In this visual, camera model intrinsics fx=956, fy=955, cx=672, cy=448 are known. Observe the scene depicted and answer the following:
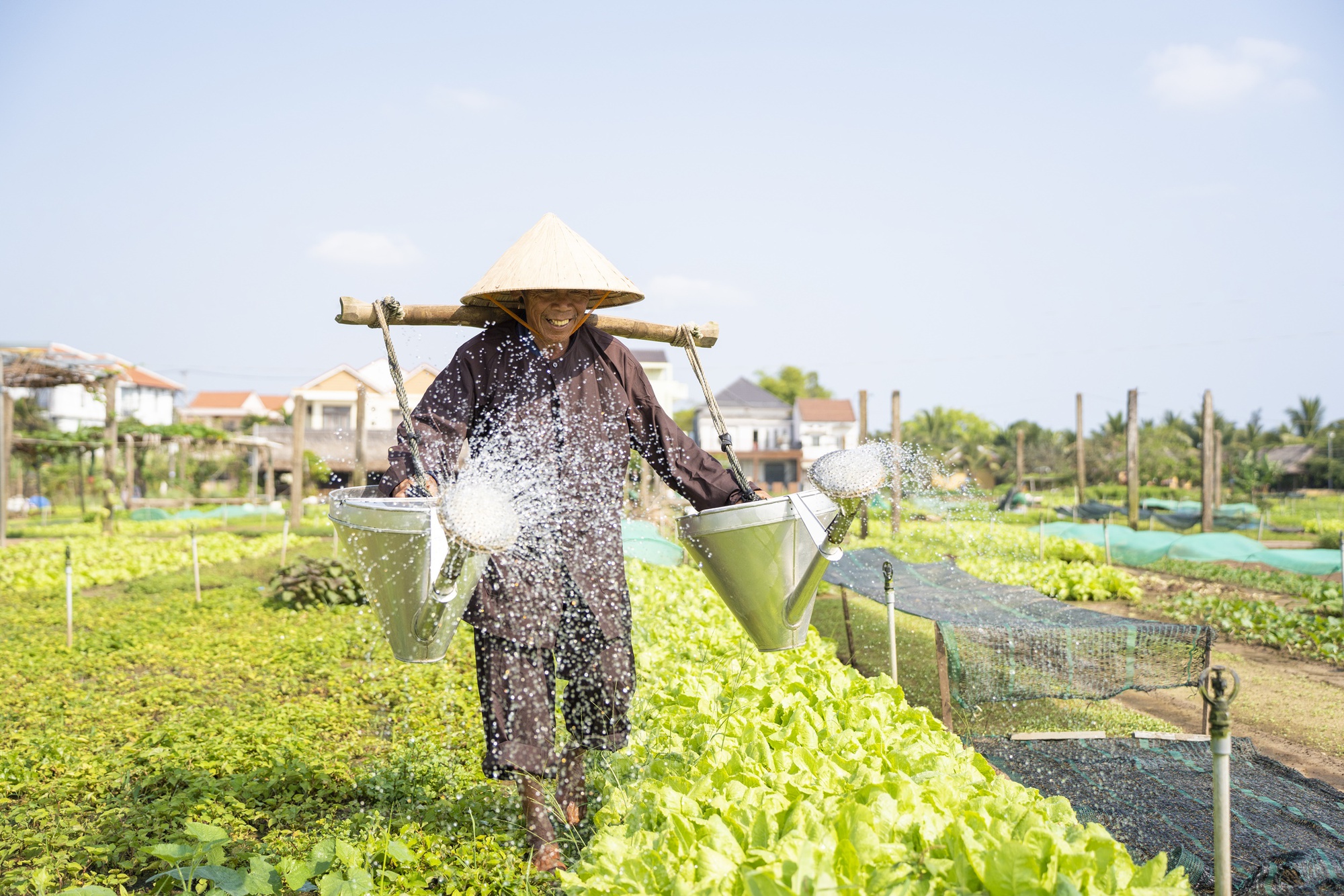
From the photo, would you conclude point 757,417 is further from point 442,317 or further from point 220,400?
point 442,317

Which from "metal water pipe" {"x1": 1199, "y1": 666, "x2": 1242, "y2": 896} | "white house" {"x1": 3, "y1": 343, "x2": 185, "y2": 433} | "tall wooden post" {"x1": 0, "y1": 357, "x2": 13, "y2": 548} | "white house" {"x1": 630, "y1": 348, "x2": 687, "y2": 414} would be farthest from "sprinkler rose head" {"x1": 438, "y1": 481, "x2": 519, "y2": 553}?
"white house" {"x1": 3, "y1": 343, "x2": 185, "y2": 433}

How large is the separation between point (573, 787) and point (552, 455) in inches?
38.1

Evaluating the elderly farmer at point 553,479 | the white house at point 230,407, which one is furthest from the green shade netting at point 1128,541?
the white house at point 230,407

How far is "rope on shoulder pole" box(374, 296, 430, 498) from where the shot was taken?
2.42 m

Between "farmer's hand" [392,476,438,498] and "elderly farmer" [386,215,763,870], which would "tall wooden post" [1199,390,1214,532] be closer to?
"elderly farmer" [386,215,763,870]

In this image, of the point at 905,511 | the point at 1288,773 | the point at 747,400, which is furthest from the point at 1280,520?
the point at 747,400

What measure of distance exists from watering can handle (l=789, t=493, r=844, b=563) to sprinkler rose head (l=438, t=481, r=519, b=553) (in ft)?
2.53

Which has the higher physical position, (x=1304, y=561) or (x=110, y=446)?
(x=110, y=446)

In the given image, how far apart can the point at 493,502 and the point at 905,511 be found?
16.0 metres

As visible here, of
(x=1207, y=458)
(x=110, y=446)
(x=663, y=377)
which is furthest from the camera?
(x=663, y=377)

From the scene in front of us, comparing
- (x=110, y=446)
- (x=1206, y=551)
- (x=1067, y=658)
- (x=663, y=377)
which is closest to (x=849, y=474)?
(x=1067, y=658)

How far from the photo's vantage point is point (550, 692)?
2.68m

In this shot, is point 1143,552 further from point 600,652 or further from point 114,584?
point 114,584

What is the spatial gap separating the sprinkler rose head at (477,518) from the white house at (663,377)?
26757 mm
